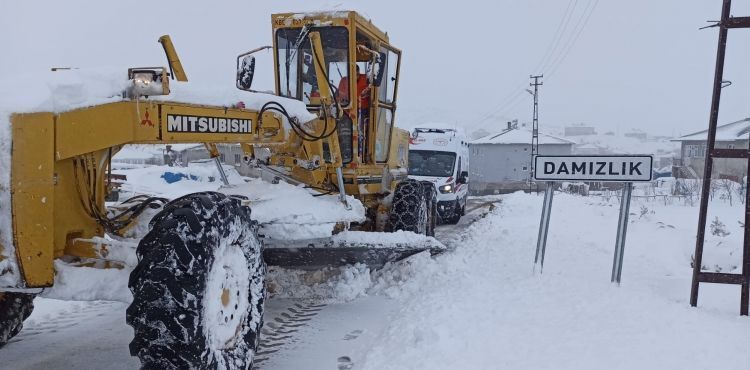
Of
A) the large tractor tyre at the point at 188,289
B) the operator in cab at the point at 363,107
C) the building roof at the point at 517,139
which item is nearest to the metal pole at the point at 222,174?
the operator in cab at the point at 363,107

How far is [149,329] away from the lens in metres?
3.10

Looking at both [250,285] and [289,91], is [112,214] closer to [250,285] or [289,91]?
[250,285]

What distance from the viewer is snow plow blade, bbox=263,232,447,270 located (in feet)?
17.2

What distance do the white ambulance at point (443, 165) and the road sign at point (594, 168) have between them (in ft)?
25.4

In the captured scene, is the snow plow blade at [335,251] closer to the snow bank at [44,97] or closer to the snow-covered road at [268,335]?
the snow-covered road at [268,335]

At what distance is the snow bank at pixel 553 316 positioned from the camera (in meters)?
4.24

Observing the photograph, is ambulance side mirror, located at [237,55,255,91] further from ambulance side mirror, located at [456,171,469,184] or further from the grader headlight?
ambulance side mirror, located at [456,171,469,184]

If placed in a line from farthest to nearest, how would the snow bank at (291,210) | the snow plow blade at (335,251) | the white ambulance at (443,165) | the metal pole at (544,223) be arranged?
1. the white ambulance at (443,165)
2. the metal pole at (544,223)
3. the snow plow blade at (335,251)
4. the snow bank at (291,210)

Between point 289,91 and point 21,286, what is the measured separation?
4.40 metres

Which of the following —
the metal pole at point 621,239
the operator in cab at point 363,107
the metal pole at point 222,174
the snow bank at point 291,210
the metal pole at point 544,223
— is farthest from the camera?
the operator in cab at point 363,107

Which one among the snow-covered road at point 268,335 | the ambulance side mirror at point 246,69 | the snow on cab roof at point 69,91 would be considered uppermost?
the ambulance side mirror at point 246,69

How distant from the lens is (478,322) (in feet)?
16.5

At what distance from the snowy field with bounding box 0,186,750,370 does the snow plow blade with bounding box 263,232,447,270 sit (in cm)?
48

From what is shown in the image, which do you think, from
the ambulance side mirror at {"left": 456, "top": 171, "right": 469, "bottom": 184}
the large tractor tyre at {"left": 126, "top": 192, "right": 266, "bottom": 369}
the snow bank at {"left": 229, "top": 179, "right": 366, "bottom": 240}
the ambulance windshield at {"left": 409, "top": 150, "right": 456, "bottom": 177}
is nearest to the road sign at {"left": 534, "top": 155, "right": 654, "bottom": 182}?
the snow bank at {"left": 229, "top": 179, "right": 366, "bottom": 240}
